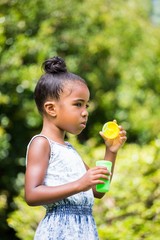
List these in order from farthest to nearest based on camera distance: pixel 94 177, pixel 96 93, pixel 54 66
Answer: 1. pixel 96 93
2. pixel 54 66
3. pixel 94 177

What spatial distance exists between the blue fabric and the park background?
167cm

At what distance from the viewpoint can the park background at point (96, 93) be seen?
5.43 meters

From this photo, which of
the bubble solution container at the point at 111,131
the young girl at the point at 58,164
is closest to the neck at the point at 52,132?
the young girl at the point at 58,164

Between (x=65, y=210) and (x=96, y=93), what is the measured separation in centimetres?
606

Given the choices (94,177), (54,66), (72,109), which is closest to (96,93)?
(54,66)

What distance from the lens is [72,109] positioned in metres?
3.05

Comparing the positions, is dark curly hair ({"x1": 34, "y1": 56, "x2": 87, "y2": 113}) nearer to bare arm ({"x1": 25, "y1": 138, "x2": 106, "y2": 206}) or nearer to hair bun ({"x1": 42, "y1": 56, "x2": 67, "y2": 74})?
hair bun ({"x1": 42, "y1": 56, "x2": 67, "y2": 74})

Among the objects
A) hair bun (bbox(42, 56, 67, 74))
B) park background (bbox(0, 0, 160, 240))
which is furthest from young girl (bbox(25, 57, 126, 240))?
park background (bbox(0, 0, 160, 240))

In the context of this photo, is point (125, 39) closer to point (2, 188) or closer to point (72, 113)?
point (2, 188)

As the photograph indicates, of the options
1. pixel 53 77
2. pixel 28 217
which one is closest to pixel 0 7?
pixel 28 217

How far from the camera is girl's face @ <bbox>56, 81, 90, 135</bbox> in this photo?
10.0 feet

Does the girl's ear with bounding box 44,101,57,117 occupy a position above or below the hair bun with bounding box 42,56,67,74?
below

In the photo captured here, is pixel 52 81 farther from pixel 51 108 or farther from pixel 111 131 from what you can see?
pixel 111 131

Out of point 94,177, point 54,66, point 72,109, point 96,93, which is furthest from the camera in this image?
point 96,93
